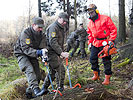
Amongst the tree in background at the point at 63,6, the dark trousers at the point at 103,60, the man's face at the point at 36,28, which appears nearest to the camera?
the man's face at the point at 36,28

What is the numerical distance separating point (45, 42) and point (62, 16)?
81 centimetres

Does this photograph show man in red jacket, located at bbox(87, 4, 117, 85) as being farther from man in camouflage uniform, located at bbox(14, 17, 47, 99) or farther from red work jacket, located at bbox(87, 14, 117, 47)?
man in camouflage uniform, located at bbox(14, 17, 47, 99)

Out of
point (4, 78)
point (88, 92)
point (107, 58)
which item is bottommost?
point (4, 78)

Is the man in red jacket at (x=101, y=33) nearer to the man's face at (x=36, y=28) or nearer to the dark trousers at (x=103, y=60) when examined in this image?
the dark trousers at (x=103, y=60)

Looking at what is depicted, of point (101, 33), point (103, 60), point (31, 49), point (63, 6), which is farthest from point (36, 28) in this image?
point (63, 6)

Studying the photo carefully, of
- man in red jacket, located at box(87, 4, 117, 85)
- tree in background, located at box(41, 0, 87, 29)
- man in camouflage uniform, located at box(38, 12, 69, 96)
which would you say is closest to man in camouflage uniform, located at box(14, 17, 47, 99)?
man in camouflage uniform, located at box(38, 12, 69, 96)

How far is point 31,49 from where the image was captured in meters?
3.46

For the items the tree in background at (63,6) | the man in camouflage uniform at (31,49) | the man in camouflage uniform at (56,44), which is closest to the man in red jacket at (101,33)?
the man in camouflage uniform at (56,44)

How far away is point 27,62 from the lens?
3615 mm

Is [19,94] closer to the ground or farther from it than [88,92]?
closer to the ground

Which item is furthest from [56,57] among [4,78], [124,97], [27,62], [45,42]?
[4,78]

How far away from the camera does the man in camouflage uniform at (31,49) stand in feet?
11.2

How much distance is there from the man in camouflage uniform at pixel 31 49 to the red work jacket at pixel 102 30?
1448 millimetres

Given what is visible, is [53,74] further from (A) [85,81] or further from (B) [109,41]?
(B) [109,41]
